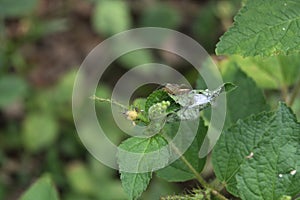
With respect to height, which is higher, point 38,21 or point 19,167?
point 38,21

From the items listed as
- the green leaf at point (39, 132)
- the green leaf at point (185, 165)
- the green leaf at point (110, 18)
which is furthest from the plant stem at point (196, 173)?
the green leaf at point (110, 18)

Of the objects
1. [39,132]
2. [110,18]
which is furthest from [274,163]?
[110,18]

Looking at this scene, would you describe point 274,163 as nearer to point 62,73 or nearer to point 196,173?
point 196,173

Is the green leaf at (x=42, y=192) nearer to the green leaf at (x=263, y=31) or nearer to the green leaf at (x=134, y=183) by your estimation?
the green leaf at (x=134, y=183)

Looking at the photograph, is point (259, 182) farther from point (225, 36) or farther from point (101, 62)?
point (101, 62)

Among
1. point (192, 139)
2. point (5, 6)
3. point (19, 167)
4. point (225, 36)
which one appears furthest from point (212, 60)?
point (19, 167)

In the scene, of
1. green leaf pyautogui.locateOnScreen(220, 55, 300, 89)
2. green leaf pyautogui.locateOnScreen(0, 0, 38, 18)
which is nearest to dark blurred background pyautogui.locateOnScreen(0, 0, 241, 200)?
green leaf pyautogui.locateOnScreen(0, 0, 38, 18)

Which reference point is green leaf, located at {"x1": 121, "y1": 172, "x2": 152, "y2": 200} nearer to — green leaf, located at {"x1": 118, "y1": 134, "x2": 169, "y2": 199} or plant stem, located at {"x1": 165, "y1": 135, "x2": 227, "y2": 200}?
green leaf, located at {"x1": 118, "y1": 134, "x2": 169, "y2": 199}
